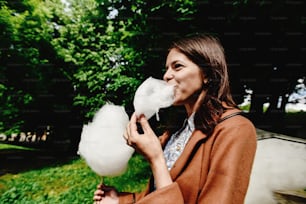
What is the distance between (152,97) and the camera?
1.57 meters

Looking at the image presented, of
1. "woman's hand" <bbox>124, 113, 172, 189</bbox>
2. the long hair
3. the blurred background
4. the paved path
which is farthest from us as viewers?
the blurred background

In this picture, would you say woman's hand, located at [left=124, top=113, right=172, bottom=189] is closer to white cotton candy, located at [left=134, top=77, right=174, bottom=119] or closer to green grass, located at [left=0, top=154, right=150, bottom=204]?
white cotton candy, located at [left=134, top=77, right=174, bottom=119]

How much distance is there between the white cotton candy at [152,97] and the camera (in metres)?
1.54

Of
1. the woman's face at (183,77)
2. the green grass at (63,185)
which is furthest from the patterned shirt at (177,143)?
the green grass at (63,185)

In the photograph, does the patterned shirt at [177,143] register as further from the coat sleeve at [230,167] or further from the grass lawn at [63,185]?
the grass lawn at [63,185]

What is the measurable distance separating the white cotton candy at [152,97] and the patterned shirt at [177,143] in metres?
0.21

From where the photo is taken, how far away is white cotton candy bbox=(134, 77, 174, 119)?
5.04 feet

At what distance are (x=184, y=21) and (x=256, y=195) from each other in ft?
17.7

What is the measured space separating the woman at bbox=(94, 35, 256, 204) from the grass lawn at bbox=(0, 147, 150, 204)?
16.0ft

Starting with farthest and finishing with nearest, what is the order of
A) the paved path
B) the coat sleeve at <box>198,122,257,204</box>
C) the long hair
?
the paved path, the long hair, the coat sleeve at <box>198,122,257,204</box>

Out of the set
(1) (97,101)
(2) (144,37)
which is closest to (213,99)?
(2) (144,37)

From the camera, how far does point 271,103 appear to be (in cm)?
1235

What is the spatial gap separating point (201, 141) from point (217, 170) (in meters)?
0.21

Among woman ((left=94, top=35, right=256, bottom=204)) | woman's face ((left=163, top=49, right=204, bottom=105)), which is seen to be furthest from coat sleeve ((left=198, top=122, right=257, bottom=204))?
woman's face ((left=163, top=49, right=204, bottom=105))
